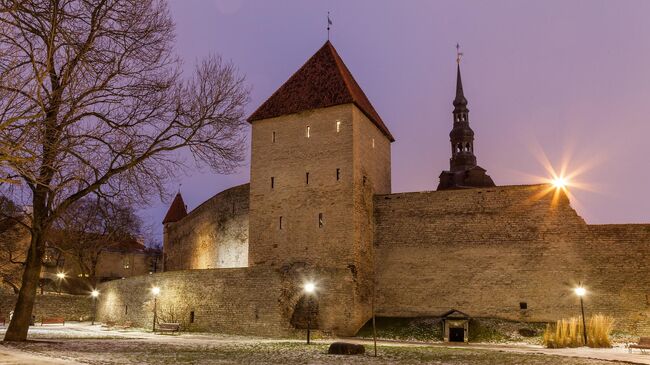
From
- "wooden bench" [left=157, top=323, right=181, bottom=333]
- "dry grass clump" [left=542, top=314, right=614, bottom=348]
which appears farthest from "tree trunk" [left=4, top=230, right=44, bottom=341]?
"dry grass clump" [left=542, top=314, right=614, bottom=348]

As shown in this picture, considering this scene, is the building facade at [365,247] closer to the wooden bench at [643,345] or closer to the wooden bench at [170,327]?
the wooden bench at [170,327]

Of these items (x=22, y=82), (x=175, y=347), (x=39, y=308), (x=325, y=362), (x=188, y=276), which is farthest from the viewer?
(x=39, y=308)

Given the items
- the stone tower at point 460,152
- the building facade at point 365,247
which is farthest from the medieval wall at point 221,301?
the stone tower at point 460,152

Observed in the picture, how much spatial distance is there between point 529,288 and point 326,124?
10.5 meters

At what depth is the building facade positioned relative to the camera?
21406 mm

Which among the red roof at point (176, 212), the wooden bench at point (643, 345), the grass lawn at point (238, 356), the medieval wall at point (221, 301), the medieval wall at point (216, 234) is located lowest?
the grass lawn at point (238, 356)

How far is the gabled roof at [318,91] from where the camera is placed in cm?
2455

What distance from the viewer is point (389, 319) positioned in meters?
23.1

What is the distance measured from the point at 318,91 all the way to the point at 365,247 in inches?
284

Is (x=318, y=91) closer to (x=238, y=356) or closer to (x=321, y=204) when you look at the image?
(x=321, y=204)

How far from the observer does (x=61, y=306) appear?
34.5m

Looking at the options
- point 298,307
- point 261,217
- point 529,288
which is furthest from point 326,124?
point 529,288

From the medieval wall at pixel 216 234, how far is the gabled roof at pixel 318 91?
19.5 ft

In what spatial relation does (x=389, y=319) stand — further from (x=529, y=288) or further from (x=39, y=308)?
(x=39, y=308)
